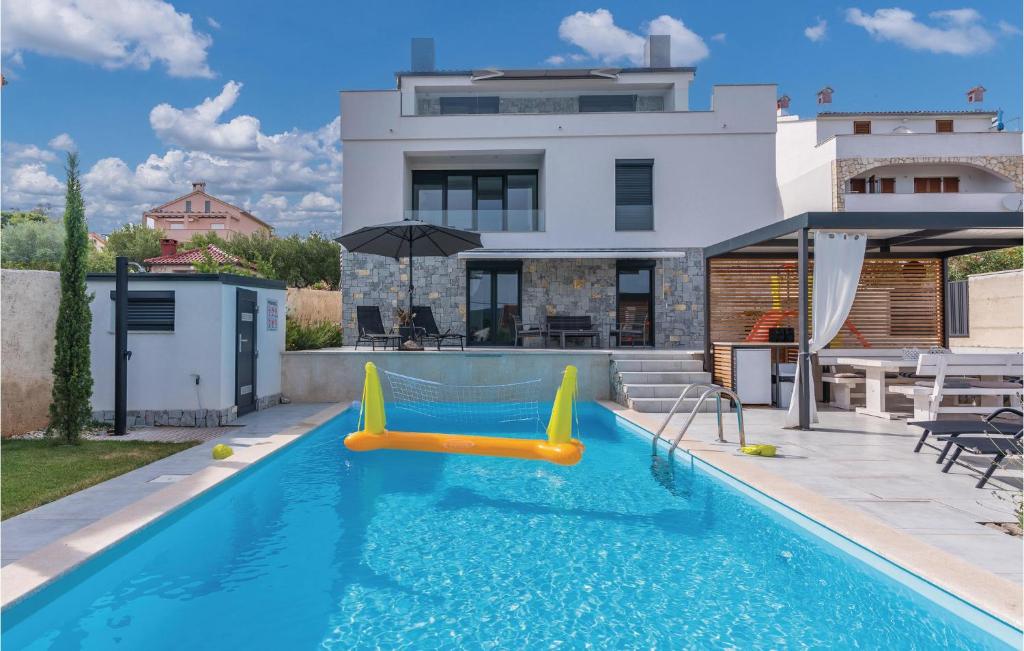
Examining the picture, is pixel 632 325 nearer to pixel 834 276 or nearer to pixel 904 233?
pixel 904 233

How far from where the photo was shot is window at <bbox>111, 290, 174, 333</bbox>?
9211mm

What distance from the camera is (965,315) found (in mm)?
22547

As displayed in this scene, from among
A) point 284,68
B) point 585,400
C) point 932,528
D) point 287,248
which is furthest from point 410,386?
point 287,248

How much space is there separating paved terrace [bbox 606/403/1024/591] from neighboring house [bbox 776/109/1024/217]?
19777 millimetres

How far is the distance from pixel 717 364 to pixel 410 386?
20.8 feet

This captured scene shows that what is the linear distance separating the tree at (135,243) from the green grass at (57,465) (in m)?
43.8

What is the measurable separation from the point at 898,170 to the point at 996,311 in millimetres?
9939

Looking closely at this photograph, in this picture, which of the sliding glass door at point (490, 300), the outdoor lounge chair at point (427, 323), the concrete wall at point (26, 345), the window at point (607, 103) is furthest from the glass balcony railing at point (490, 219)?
the concrete wall at point (26, 345)

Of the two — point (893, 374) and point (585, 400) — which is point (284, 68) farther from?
point (893, 374)

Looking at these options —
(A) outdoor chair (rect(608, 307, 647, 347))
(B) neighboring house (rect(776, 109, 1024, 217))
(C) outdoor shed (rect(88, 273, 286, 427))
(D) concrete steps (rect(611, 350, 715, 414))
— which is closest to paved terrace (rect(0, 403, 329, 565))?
(C) outdoor shed (rect(88, 273, 286, 427))

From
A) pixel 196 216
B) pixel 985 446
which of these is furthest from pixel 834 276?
pixel 196 216

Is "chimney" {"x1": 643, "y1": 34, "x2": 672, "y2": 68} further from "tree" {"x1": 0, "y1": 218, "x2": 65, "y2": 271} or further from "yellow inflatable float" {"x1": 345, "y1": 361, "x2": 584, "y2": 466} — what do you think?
"tree" {"x1": 0, "y1": 218, "x2": 65, "y2": 271}

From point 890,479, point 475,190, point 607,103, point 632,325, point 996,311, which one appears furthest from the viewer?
point 607,103

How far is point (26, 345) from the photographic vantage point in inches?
321
